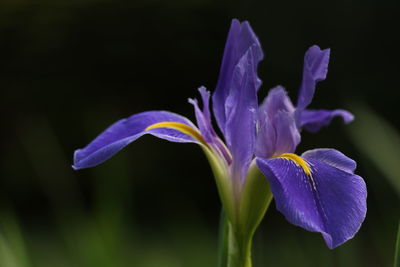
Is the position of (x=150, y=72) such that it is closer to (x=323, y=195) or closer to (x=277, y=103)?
(x=277, y=103)

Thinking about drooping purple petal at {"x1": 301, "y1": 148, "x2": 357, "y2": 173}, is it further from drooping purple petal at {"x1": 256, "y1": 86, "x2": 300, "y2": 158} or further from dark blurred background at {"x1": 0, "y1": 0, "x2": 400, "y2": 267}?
dark blurred background at {"x1": 0, "y1": 0, "x2": 400, "y2": 267}

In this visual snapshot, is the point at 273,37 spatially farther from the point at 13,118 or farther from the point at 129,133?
the point at 129,133

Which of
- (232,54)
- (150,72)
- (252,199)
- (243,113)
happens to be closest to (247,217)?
(252,199)

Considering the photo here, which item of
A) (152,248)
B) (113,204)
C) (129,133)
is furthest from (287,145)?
(152,248)

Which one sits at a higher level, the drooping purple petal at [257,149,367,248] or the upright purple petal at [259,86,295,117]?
the upright purple petal at [259,86,295,117]

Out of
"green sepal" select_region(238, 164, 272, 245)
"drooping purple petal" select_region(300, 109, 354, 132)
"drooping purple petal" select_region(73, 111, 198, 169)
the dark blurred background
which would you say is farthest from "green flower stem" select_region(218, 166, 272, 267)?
the dark blurred background

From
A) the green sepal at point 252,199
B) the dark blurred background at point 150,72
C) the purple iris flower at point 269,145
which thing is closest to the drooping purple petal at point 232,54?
the purple iris flower at point 269,145

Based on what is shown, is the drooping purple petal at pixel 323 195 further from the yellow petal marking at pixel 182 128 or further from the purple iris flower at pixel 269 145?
the yellow petal marking at pixel 182 128

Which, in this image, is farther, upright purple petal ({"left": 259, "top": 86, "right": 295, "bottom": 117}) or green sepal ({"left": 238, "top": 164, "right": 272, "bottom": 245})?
upright purple petal ({"left": 259, "top": 86, "right": 295, "bottom": 117})
